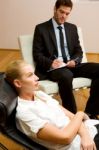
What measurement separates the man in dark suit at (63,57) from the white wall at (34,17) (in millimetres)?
2116

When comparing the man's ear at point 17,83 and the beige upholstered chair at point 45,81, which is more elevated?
the man's ear at point 17,83

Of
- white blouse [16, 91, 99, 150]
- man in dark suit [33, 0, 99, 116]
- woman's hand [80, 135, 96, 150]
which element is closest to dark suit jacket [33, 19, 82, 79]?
man in dark suit [33, 0, 99, 116]

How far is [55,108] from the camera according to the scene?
1.78m

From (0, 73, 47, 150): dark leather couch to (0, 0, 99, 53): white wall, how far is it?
3.70 m

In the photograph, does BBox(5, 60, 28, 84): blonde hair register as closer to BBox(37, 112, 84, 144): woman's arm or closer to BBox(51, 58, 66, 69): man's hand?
BBox(37, 112, 84, 144): woman's arm

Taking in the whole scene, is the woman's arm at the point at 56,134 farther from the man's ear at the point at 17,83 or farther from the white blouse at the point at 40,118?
the man's ear at the point at 17,83

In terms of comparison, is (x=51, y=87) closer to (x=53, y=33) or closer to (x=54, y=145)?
(x=53, y=33)

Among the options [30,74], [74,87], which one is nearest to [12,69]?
[30,74]

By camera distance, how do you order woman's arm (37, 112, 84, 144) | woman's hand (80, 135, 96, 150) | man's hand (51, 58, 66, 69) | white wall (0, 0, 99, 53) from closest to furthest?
1. woman's arm (37, 112, 84, 144)
2. woman's hand (80, 135, 96, 150)
3. man's hand (51, 58, 66, 69)
4. white wall (0, 0, 99, 53)

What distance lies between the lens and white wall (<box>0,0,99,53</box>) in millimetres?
5145

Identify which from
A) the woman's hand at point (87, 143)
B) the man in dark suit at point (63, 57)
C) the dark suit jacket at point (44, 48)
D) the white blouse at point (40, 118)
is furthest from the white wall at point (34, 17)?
the woman's hand at point (87, 143)

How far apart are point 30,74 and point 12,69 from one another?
109mm

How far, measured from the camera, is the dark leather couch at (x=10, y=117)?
157 cm

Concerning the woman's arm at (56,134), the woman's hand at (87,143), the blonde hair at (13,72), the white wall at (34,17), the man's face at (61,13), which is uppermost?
the blonde hair at (13,72)
